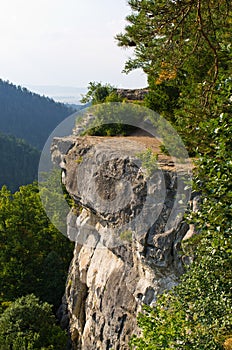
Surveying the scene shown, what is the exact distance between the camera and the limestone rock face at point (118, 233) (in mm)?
7910

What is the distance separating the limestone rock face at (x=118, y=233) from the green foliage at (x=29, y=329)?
1040mm

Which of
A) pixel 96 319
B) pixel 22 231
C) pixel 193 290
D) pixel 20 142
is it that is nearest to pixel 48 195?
pixel 22 231

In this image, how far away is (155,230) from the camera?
8.02 metres

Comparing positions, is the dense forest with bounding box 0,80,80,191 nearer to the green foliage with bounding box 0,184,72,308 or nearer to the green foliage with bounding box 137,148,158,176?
the green foliage with bounding box 0,184,72,308

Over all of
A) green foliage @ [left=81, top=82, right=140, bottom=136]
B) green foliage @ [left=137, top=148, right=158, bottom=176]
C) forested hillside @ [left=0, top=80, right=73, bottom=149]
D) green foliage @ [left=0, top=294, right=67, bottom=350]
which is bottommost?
green foliage @ [left=0, top=294, right=67, bottom=350]

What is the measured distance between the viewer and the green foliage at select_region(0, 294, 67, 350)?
473 inches

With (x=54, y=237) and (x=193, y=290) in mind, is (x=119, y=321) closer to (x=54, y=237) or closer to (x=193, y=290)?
(x=193, y=290)

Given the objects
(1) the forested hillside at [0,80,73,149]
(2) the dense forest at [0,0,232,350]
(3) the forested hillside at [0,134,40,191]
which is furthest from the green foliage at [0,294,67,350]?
(1) the forested hillside at [0,80,73,149]

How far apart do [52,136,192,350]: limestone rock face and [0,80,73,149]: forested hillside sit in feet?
417

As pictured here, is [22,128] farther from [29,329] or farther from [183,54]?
[183,54]

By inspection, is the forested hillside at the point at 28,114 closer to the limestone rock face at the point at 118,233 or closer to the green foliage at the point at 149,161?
the limestone rock face at the point at 118,233

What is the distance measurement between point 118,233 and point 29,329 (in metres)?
6.40

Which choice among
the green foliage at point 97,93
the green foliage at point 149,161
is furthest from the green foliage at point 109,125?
the green foliage at point 149,161

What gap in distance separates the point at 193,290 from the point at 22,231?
1517 centimetres
